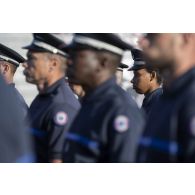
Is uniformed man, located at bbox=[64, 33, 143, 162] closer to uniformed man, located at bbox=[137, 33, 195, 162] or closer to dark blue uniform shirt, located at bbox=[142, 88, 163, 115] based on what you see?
uniformed man, located at bbox=[137, 33, 195, 162]

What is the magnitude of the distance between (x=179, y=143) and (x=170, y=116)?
5.0 inches

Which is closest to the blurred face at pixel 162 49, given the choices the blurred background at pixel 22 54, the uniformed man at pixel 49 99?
the uniformed man at pixel 49 99

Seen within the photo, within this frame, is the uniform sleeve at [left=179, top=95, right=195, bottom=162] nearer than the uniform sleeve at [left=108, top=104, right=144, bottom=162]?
Yes

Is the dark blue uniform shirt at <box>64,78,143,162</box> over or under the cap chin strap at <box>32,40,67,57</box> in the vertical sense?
under

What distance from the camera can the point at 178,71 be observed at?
10.0 ft

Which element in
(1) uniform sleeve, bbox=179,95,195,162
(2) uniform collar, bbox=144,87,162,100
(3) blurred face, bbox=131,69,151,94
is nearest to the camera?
(1) uniform sleeve, bbox=179,95,195,162

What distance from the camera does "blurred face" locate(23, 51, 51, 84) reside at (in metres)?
4.93

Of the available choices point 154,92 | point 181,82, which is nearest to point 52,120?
point 181,82

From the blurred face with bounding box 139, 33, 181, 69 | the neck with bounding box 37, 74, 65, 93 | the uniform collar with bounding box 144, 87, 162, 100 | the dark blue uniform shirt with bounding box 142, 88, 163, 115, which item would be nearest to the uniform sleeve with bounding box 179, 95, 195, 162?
the blurred face with bounding box 139, 33, 181, 69

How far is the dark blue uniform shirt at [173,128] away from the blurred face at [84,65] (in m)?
0.78

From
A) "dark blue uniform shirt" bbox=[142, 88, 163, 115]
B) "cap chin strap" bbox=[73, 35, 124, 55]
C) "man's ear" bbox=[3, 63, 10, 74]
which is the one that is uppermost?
"cap chin strap" bbox=[73, 35, 124, 55]

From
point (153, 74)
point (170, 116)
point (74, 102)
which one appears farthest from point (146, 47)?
point (153, 74)

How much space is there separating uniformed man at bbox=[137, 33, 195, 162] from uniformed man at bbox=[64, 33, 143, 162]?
22 cm

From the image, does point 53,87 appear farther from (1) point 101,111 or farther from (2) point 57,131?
(1) point 101,111
